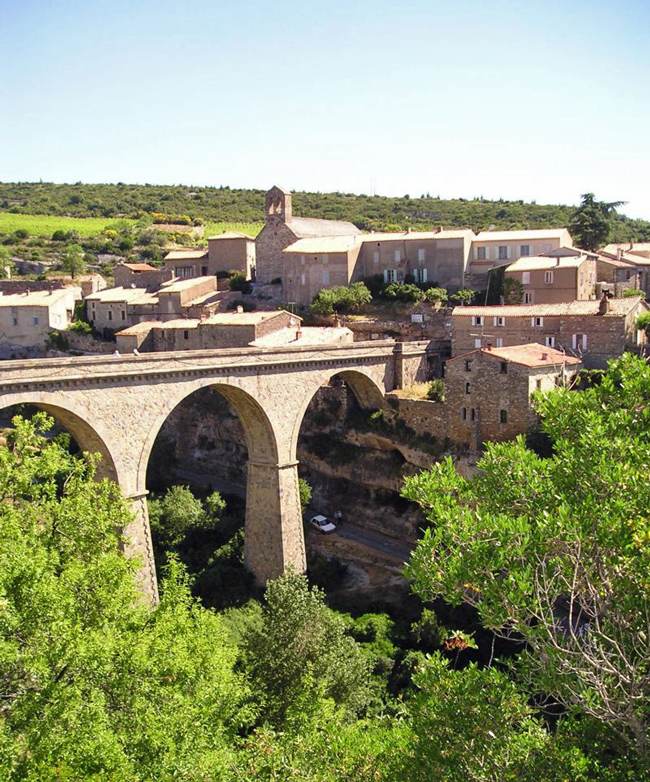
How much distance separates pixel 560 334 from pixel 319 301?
15.2 m

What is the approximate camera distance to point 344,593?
32.5 metres

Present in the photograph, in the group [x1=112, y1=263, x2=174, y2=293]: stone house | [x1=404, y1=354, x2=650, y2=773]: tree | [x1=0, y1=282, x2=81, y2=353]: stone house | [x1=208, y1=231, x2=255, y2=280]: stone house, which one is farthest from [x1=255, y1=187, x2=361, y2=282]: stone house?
[x1=404, y1=354, x2=650, y2=773]: tree

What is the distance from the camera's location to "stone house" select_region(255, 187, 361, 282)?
51.6 meters

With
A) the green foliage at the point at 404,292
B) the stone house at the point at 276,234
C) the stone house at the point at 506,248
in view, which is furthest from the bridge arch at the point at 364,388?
the stone house at the point at 276,234

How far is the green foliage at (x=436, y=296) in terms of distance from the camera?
4500cm

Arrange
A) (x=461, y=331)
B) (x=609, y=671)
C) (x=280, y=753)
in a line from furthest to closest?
(x=461, y=331) → (x=280, y=753) → (x=609, y=671)

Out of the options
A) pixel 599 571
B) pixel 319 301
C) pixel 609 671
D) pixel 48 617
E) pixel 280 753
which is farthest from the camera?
pixel 319 301

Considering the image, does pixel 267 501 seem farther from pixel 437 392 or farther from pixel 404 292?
pixel 404 292

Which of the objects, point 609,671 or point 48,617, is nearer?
point 609,671

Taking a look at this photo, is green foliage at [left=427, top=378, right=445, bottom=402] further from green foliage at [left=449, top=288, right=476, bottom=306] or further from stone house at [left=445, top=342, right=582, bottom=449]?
green foliage at [left=449, top=288, right=476, bottom=306]

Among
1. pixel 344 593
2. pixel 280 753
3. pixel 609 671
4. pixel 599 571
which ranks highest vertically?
pixel 599 571

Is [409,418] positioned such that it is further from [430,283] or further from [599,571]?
[599,571]

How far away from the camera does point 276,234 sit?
52031 millimetres

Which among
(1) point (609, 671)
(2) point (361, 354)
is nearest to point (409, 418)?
(2) point (361, 354)
